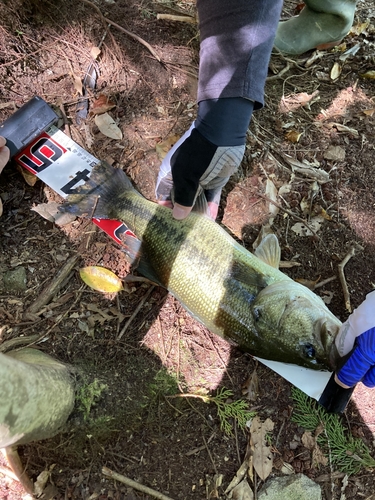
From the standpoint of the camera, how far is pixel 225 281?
2.95 m

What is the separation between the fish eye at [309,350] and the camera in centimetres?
273

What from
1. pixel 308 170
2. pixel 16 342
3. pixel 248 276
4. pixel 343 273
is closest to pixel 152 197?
pixel 248 276

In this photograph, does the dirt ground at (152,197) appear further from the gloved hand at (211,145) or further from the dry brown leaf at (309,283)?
the gloved hand at (211,145)

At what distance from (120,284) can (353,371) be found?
6.34ft

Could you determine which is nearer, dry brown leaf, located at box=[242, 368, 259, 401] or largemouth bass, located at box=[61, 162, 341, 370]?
largemouth bass, located at box=[61, 162, 341, 370]

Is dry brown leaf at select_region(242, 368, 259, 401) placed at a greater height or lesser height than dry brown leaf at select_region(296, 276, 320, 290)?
lesser

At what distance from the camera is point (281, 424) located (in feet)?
10.5

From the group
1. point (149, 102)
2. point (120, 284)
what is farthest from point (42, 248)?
point (149, 102)

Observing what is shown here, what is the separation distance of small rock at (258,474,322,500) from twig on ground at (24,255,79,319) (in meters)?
2.32

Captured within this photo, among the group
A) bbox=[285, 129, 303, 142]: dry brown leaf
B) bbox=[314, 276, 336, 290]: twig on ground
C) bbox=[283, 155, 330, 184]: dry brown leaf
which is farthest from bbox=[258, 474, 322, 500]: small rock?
bbox=[285, 129, 303, 142]: dry brown leaf

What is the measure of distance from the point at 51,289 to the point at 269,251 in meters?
1.90

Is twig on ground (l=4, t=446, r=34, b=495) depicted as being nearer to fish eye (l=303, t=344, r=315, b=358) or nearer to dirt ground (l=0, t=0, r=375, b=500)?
dirt ground (l=0, t=0, r=375, b=500)

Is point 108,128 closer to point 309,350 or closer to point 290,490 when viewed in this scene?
point 309,350

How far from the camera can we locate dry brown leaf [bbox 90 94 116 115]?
146 inches
